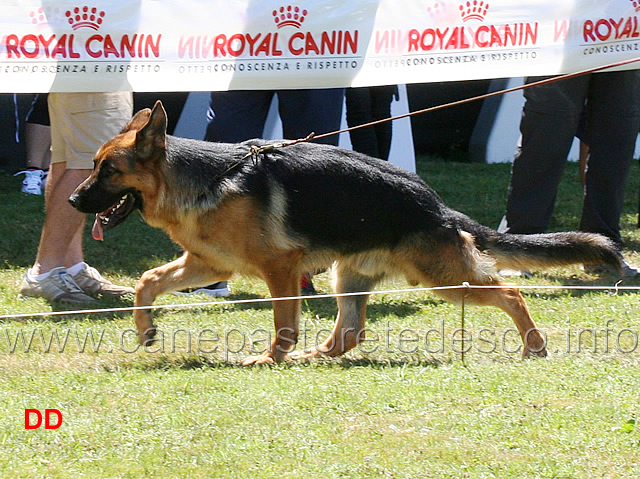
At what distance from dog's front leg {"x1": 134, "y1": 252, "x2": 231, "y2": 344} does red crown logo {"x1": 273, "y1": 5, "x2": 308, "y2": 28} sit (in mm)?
1746

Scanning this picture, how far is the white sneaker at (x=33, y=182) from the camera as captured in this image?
29.7ft

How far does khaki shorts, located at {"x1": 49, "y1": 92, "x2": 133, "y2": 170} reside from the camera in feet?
18.3

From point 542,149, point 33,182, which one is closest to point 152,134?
point 542,149

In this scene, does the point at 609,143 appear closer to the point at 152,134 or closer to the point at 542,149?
the point at 542,149

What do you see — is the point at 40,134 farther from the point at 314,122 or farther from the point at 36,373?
the point at 36,373

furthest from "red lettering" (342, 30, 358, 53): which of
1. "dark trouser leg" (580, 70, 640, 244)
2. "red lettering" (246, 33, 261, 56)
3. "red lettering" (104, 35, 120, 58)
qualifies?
"dark trouser leg" (580, 70, 640, 244)

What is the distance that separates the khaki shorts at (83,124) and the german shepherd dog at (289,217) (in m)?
1.02

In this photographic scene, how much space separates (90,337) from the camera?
A: 15.9 ft

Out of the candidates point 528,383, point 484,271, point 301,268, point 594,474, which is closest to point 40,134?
point 301,268

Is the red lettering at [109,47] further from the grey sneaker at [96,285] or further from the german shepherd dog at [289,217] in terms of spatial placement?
the grey sneaker at [96,285]

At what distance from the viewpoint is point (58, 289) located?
5.61 meters

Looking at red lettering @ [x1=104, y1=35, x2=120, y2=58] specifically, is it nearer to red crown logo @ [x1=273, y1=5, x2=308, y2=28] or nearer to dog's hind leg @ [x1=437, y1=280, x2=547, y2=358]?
red crown logo @ [x1=273, y1=5, x2=308, y2=28]

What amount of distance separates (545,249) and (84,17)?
2940mm

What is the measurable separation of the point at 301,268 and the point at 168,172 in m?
0.78
